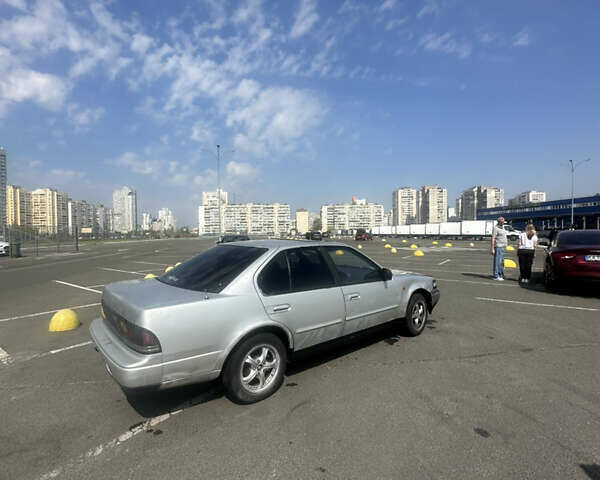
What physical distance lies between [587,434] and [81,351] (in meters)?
5.41

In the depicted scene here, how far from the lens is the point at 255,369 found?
9.70 ft

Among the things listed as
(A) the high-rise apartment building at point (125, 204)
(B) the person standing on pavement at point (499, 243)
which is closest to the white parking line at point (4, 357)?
(B) the person standing on pavement at point (499, 243)

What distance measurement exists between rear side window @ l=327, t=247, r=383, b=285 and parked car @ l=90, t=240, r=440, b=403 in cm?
1

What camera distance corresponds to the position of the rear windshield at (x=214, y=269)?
305cm

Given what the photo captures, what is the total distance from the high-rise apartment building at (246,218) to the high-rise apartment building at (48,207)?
59862mm

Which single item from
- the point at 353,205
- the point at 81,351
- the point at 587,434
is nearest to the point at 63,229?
the point at 81,351

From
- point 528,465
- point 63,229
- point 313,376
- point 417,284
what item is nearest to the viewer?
point 528,465

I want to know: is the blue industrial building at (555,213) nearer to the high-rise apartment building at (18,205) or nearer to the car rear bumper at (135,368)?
the car rear bumper at (135,368)

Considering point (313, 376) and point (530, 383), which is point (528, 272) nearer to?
point (530, 383)

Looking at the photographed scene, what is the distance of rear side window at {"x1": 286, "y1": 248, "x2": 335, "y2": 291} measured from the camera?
131 inches

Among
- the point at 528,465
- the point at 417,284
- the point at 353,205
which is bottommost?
the point at 528,465

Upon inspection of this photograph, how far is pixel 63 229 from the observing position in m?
32.5

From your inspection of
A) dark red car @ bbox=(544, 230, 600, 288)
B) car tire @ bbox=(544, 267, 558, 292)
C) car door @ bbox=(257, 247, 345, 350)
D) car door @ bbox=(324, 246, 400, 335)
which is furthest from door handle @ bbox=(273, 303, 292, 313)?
car tire @ bbox=(544, 267, 558, 292)

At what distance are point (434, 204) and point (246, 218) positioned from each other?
7379 centimetres
